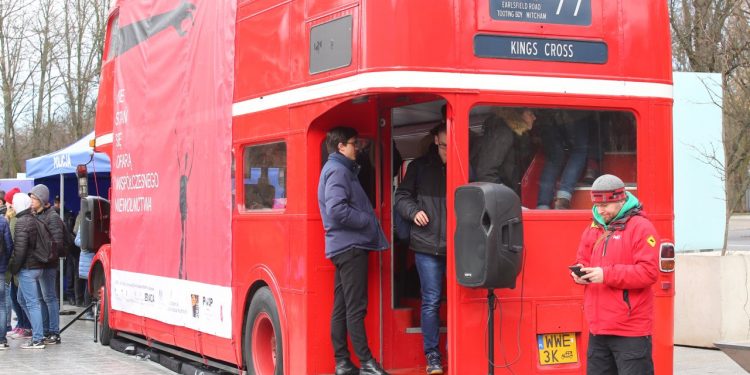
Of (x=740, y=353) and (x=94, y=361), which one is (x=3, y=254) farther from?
(x=740, y=353)

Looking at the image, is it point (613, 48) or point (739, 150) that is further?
point (739, 150)

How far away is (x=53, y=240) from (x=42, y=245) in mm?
203

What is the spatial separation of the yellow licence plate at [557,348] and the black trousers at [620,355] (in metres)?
0.83

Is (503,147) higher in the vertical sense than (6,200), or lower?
higher

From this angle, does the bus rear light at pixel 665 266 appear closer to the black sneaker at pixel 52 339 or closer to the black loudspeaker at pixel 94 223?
the black loudspeaker at pixel 94 223

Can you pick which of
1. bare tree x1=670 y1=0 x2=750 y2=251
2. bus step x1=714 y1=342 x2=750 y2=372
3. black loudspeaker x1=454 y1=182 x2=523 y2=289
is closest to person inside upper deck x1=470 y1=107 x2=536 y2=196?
black loudspeaker x1=454 y1=182 x2=523 y2=289

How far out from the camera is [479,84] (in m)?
7.59

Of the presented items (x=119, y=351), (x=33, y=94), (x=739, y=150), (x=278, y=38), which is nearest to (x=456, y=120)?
(x=278, y=38)

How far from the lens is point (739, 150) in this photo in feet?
48.0

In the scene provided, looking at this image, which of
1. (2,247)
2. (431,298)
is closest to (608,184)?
(431,298)

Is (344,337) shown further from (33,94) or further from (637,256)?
(33,94)

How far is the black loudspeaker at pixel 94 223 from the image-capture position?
14211 millimetres

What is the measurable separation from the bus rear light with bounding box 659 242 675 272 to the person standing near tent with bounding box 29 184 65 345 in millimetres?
8147

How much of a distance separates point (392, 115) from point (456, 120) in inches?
47.7
